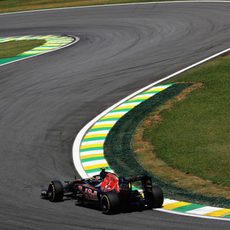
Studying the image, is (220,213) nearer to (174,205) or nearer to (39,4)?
(174,205)

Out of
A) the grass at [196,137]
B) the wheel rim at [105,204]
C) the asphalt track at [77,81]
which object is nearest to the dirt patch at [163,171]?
the grass at [196,137]

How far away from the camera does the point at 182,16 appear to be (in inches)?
1874

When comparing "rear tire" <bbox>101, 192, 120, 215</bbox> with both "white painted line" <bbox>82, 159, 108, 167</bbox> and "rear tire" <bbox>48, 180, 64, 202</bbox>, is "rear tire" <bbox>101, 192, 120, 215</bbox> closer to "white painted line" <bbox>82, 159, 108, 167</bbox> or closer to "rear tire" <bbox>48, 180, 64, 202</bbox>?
"rear tire" <bbox>48, 180, 64, 202</bbox>

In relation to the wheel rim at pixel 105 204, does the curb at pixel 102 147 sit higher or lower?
lower

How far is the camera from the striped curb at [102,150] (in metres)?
18.1

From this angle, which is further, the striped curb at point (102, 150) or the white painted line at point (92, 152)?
the white painted line at point (92, 152)

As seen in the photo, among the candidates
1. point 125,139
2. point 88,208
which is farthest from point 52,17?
point 88,208

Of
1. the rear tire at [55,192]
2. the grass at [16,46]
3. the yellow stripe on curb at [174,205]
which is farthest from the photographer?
the grass at [16,46]

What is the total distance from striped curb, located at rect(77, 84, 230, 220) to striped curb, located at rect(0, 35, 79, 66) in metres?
11.2

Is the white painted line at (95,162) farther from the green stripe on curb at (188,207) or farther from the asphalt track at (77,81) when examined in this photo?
the green stripe on curb at (188,207)

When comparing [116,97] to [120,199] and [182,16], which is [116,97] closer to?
[120,199]

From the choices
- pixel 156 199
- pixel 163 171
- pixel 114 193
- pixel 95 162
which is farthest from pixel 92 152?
pixel 156 199

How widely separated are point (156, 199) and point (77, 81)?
16834 mm

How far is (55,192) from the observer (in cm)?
1945
